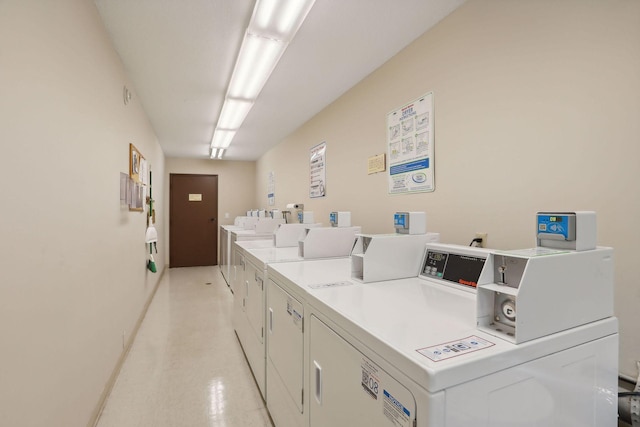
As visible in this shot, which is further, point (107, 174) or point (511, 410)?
point (107, 174)

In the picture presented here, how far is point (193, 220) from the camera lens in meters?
6.64

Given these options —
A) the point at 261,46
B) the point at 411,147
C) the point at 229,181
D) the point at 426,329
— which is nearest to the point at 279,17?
the point at 261,46

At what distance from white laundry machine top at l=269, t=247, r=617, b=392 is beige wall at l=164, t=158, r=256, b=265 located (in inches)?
231

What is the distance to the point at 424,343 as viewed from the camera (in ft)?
2.50

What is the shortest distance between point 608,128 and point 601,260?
57 cm

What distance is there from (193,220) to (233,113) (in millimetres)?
3850

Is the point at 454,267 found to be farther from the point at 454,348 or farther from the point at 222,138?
the point at 222,138

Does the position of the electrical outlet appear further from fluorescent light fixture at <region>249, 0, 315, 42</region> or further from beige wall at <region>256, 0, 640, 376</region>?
fluorescent light fixture at <region>249, 0, 315, 42</region>

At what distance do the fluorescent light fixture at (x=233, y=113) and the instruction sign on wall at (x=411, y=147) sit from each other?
1.72 m

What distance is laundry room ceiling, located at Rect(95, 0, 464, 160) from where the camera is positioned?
1756 millimetres

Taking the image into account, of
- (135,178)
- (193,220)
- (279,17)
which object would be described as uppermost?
(279,17)

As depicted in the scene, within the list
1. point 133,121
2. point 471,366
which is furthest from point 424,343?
point 133,121

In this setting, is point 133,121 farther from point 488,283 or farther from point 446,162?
point 488,283

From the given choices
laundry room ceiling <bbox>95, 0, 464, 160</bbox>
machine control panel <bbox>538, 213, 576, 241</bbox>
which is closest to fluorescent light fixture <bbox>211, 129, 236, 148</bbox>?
laundry room ceiling <bbox>95, 0, 464, 160</bbox>
